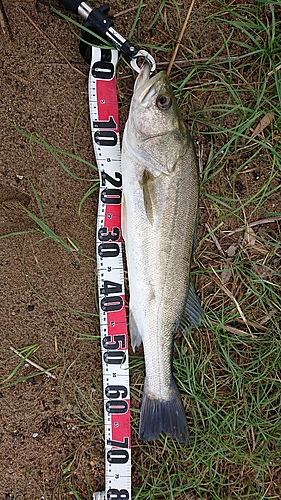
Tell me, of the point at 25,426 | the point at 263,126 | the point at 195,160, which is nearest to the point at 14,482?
the point at 25,426

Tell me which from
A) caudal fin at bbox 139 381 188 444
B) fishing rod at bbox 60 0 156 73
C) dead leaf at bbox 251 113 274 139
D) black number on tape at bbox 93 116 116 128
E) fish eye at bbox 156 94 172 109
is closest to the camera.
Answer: fish eye at bbox 156 94 172 109

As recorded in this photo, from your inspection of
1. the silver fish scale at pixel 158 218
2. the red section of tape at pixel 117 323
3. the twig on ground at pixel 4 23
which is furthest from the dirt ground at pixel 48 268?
the silver fish scale at pixel 158 218

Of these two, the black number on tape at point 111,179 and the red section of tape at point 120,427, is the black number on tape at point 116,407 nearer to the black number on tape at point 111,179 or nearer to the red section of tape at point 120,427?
the red section of tape at point 120,427

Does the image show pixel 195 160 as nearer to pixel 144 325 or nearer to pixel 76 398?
pixel 144 325

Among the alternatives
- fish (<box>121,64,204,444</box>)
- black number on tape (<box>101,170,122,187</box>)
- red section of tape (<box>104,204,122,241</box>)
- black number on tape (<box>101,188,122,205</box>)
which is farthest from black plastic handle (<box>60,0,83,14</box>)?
red section of tape (<box>104,204,122,241</box>)

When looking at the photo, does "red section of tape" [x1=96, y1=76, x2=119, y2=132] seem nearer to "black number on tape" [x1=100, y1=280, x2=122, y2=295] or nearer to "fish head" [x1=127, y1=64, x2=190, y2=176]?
"fish head" [x1=127, y1=64, x2=190, y2=176]

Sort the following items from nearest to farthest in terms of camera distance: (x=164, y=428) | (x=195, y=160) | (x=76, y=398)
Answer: (x=195, y=160)
(x=164, y=428)
(x=76, y=398)

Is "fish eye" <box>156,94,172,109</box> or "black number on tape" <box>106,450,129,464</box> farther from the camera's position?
"black number on tape" <box>106,450,129,464</box>
